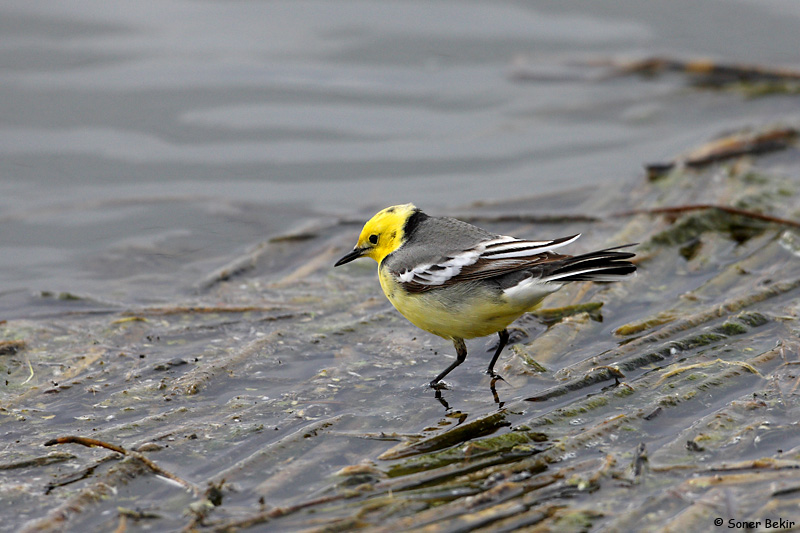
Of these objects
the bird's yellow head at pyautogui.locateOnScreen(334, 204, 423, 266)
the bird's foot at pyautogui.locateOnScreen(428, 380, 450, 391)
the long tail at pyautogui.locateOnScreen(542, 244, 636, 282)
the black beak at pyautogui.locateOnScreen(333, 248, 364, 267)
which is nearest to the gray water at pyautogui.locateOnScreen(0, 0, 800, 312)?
the black beak at pyautogui.locateOnScreen(333, 248, 364, 267)

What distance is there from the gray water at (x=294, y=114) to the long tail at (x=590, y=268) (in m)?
4.02

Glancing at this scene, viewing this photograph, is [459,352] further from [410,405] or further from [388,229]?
[388,229]

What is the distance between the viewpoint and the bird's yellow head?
679cm

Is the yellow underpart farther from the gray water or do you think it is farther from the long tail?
the gray water

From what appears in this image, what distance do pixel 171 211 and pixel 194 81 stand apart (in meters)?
3.40

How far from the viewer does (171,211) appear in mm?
10148

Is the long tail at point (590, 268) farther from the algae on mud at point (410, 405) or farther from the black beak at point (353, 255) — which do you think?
the black beak at point (353, 255)

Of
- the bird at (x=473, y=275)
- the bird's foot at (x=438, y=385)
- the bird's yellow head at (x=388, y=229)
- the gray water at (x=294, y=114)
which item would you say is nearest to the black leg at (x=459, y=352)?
the bird at (x=473, y=275)

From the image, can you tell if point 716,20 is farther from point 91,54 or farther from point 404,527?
point 404,527

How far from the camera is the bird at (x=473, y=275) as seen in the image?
18.3 ft

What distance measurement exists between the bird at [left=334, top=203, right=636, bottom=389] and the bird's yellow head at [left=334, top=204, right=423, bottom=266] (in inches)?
4.9

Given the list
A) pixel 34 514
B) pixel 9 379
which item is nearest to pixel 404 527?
pixel 34 514

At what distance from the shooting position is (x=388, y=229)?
22.4ft

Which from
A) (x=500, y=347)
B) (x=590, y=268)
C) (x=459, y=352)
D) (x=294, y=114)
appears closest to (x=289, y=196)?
(x=294, y=114)
